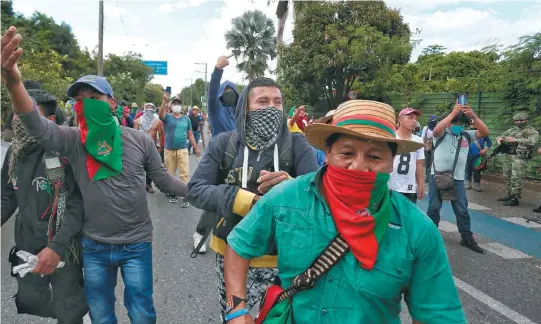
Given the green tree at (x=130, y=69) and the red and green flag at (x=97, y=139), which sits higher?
the green tree at (x=130, y=69)

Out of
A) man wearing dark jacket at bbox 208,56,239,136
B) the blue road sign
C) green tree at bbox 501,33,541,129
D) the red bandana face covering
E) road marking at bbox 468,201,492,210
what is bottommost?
road marking at bbox 468,201,492,210

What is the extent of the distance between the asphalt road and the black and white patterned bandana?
186cm

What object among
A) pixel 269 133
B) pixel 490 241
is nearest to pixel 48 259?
pixel 269 133

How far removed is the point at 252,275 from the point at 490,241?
503cm

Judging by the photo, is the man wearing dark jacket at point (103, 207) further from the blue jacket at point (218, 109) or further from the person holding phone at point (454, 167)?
the person holding phone at point (454, 167)

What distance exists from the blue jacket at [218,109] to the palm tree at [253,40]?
3220 centimetres

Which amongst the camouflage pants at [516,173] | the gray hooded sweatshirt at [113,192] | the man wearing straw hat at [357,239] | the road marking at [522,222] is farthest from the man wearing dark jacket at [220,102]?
the camouflage pants at [516,173]

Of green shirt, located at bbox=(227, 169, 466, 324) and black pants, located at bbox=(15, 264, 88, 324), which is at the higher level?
green shirt, located at bbox=(227, 169, 466, 324)

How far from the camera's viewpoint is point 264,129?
222 cm

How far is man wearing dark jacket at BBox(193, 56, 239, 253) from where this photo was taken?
306 centimetres

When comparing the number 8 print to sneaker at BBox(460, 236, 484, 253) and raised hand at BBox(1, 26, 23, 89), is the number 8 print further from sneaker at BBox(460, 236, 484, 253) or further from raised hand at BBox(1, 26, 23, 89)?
raised hand at BBox(1, 26, 23, 89)

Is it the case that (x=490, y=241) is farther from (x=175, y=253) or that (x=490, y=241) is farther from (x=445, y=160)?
(x=175, y=253)

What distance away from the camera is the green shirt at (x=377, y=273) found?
4.39ft

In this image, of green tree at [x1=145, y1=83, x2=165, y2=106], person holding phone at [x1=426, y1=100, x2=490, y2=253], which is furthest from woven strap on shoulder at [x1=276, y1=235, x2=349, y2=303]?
green tree at [x1=145, y1=83, x2=165, y2=106]
